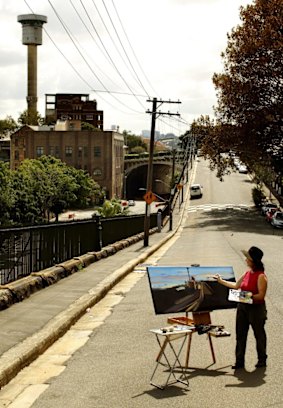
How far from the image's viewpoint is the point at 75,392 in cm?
810

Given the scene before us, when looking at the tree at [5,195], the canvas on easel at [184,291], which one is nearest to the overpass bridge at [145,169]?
the tree at [5,195]

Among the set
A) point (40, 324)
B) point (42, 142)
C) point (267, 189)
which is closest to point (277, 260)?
point (40, 324)

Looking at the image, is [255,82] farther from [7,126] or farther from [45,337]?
[7,126]

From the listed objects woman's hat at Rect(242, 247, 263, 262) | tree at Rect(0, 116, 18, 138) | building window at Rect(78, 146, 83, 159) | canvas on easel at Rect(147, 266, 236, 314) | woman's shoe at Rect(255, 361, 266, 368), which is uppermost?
tree at Rect(0, 116, 18, 138)

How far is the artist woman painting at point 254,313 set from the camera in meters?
8.97

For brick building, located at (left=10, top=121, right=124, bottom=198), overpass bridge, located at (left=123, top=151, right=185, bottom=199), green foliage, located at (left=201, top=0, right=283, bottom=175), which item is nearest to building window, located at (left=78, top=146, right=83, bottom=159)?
brick building, located at (left=10, top=121, right=124, bottom=198)

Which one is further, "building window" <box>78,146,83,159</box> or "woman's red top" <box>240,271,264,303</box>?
"building window" <box>78,146,83,159</box>

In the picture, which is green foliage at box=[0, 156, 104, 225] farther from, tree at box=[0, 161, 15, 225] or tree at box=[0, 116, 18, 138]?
tree at box=[0, 116, 18, 138]

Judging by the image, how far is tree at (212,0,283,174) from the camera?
60.2m

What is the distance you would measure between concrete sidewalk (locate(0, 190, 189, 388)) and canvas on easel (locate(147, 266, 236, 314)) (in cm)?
195

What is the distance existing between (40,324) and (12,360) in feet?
8.43

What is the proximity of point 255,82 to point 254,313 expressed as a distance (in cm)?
5457

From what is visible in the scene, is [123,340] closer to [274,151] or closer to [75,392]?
[75,392]

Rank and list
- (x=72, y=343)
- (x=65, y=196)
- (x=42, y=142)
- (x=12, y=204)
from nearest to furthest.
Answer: (x=72, y=343)
(x=12, y=204)
(x=65, y=196)
(x=42, y=142)
